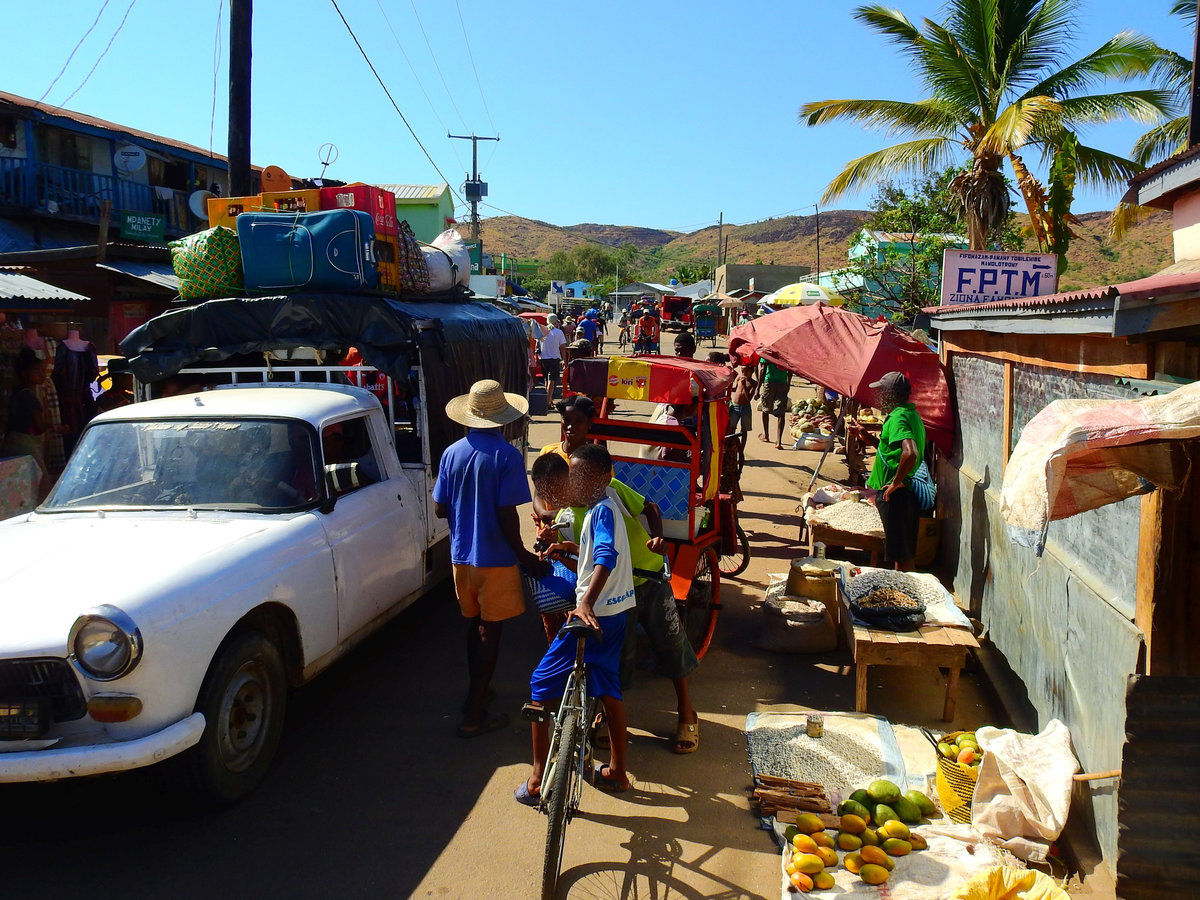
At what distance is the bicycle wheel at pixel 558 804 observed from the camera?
11.6 feet

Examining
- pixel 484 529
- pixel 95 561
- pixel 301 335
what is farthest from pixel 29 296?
pixel 484 529

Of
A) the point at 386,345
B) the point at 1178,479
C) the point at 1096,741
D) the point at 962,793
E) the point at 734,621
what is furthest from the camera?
the point at 734,621

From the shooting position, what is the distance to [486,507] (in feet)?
16.0

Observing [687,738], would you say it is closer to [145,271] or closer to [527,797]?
[527,797]

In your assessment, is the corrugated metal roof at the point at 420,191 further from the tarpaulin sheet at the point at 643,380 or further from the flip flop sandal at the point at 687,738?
the flip flop sandal at the point at 687,738

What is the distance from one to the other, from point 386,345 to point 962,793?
4.71 meters

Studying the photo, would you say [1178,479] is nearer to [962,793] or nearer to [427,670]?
[962,793]

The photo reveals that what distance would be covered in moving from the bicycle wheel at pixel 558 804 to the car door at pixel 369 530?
1.90 metres

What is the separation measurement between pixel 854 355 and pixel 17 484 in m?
8.54

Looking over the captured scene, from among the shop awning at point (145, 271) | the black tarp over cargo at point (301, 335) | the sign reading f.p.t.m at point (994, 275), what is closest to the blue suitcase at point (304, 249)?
the black tarp over cargo at point (301, 335)

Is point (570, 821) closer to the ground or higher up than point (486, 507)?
closer to the ground

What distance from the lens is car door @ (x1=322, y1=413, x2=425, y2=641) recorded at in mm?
5211

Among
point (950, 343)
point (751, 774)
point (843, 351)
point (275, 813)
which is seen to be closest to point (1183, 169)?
point (950, 343)

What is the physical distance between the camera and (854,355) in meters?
9.12
